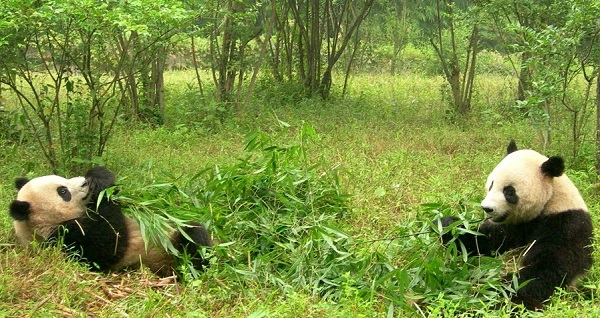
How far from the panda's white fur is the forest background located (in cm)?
33

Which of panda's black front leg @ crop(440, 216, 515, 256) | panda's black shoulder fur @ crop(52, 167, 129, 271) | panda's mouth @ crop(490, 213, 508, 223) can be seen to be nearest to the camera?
panda's mouth @ crop(490, 213, 508, 223)

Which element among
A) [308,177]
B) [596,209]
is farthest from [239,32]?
[596,209]

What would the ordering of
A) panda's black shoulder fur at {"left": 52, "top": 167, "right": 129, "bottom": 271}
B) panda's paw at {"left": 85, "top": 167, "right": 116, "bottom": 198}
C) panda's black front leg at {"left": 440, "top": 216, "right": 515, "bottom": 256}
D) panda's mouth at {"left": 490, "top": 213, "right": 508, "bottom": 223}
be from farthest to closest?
panda's paw at {"left": 85, "top": 167, "right": 116, "bottom": 198}
panda's black front leg at {"left": 440, "top": 216, "right": 515, "bottom": 256}
panda's black shoulder fur at {"left": 52, "top": 167, "right": 129, "bottom": 271}
panda's mouth at {"left": 490, "top": 213, "right": 508, "bottom": 223}

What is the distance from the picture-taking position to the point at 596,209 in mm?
5805

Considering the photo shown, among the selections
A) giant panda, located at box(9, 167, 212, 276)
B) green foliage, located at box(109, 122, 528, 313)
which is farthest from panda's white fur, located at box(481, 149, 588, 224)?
giant panda, located at box(9, 167, 212, 276)

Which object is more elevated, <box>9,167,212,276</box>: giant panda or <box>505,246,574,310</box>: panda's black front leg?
<box>9,167,212,276</box>: giant panda

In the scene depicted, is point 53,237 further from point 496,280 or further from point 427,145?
point 427,145

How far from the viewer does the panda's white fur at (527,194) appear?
4328 mm

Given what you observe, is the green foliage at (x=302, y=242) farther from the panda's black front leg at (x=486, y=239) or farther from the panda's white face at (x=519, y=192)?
the panda's white face at (x=519, y=192)

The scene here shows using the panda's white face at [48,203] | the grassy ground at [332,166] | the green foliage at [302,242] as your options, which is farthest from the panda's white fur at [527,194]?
the panda's white face at [48,203]

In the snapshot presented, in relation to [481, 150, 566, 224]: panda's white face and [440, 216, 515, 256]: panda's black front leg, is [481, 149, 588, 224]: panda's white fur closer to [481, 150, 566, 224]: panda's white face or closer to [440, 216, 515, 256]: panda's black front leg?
[481, 150, 566, 224]: panda's white face

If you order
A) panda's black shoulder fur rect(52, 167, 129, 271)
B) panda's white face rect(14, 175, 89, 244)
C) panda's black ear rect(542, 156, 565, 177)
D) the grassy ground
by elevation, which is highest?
panda's black ear rect(542, 156, 565, 177)

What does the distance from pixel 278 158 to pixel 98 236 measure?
1836mm

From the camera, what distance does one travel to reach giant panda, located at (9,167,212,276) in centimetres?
454
